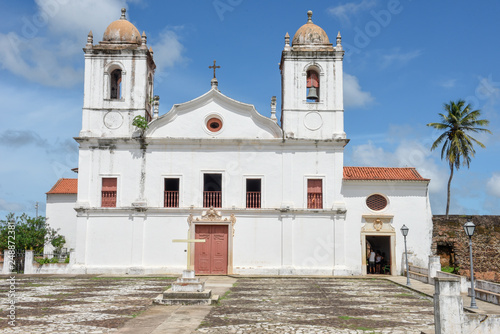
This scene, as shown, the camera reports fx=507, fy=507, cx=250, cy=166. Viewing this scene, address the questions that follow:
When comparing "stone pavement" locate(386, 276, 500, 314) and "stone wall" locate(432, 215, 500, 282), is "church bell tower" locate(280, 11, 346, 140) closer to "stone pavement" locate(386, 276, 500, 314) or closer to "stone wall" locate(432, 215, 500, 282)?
"stone pavement" locate(386, 276, 500, 314)

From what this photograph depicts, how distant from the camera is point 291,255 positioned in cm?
2262

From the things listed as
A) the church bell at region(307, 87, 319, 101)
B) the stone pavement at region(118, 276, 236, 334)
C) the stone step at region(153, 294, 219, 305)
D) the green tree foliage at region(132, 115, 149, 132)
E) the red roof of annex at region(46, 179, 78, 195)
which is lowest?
the stone pavement at region(118, 276, 236, 334)

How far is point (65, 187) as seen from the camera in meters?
30.1

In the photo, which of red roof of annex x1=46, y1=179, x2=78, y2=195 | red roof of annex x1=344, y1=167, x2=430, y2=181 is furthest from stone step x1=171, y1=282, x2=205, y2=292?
red roof of annex x1=46, y1=179, x2=78, y2=195

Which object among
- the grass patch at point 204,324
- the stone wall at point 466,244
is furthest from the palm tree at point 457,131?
the grass patch at point 204,324

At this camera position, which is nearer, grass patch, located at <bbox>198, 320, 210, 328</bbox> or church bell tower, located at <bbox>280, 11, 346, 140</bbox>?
grass patch, located at <bbox>198, 320, 210, 328</bbox>

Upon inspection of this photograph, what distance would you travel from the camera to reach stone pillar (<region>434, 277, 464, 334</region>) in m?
8.16

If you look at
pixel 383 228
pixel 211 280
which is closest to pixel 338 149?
pixel 383 228

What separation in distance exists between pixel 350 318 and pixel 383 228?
12758 mm

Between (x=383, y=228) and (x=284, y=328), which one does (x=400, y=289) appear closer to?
(x=383, y=228)

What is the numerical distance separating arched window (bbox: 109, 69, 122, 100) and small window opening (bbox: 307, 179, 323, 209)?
33.6ft

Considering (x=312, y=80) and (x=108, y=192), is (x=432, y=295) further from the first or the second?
(x=108, y=192)

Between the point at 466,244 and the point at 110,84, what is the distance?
19117mm

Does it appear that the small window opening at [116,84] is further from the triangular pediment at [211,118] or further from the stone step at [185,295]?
the stone step at [185,295]
